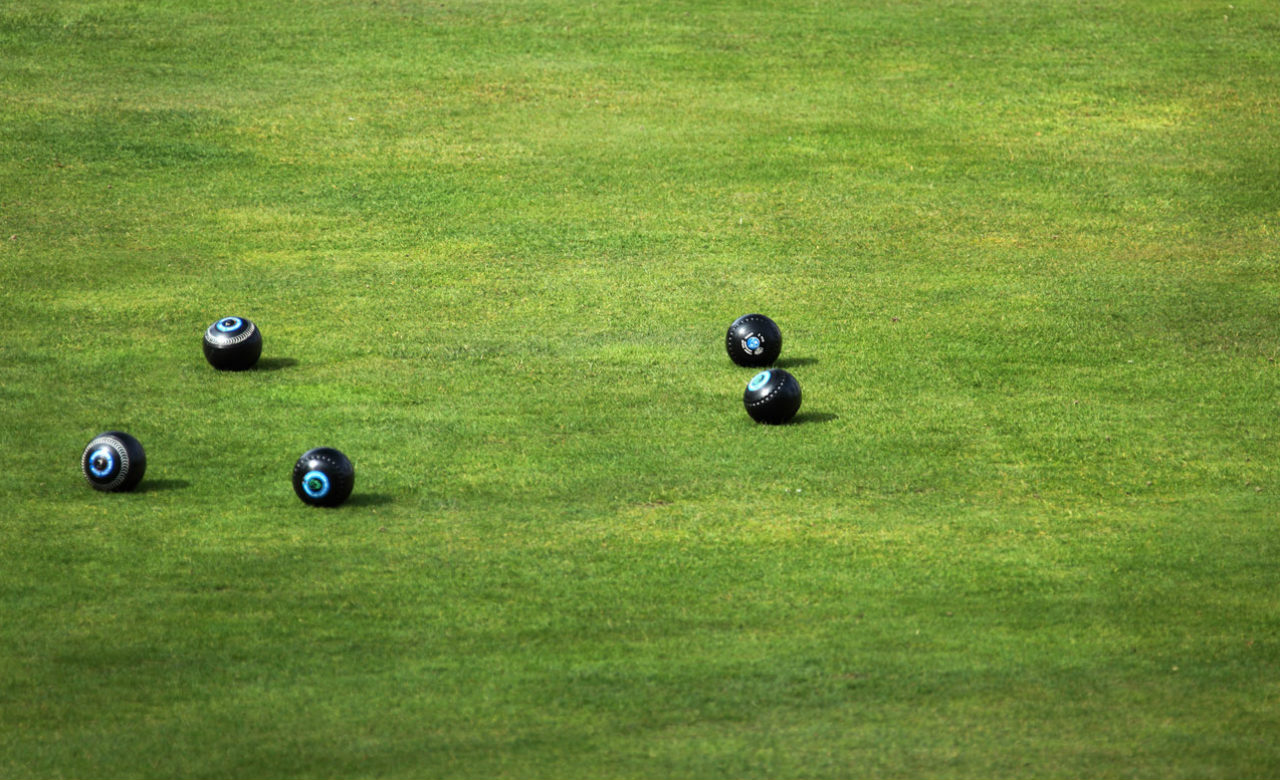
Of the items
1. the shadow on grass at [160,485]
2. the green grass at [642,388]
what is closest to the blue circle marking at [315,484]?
the green grass at [642,388]

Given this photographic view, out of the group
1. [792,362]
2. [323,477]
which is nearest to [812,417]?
[792,362]

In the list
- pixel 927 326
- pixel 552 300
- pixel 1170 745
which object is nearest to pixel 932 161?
pixel 927 326

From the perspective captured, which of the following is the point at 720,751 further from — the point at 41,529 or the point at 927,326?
the point at 927,326

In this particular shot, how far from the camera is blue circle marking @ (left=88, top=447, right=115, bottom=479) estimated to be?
48.4 ft

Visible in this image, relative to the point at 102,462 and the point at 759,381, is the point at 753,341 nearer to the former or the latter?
the point at 759,381

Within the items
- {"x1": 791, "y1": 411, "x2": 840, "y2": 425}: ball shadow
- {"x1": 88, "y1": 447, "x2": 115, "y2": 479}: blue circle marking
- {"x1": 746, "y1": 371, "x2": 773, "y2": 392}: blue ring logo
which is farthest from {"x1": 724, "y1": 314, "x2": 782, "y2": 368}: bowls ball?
{"x1": 88, "y1": 447, "x2": 115, "y2": 479}: blue circle marking

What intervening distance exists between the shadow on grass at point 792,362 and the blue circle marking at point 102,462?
332 inches

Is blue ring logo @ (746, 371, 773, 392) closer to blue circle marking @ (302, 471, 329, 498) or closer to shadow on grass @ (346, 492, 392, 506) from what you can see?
shadow on grass @ (346, 492, 392, 506)

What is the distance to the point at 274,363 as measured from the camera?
61.9 feet

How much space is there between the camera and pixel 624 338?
65.4 feet

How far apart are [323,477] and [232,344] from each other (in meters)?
4.47

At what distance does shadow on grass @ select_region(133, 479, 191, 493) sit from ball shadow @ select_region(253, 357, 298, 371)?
3477mm

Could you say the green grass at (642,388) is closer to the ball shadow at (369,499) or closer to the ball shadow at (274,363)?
the ball shadow at (369,499)

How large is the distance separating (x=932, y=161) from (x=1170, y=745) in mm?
17431
